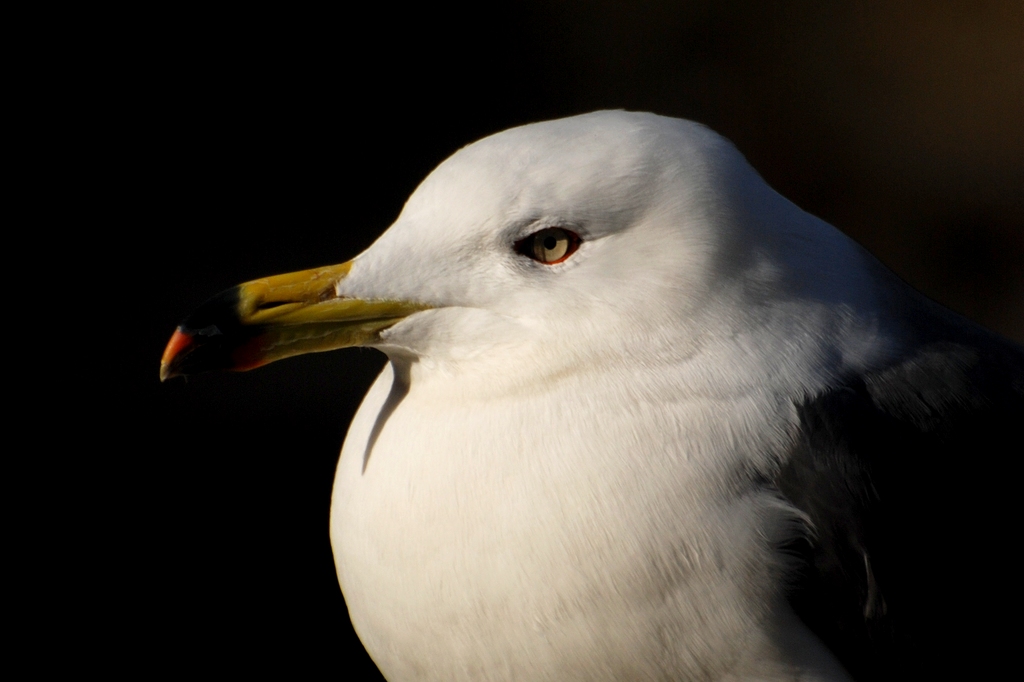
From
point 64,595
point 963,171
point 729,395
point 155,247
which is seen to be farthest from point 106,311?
point 963,171

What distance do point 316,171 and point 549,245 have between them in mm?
2054

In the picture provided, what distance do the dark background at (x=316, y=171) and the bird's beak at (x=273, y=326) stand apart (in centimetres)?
155

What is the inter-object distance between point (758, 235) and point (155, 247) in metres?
2.15

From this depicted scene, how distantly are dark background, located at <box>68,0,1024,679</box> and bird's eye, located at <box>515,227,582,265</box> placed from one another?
171cm

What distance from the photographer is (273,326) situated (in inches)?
42.8

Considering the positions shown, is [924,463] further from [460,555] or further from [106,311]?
[106,311]

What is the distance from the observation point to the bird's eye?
1.03 meters

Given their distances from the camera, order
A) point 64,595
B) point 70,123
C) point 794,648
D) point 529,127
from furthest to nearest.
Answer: point 70,123, point 64,595, point 529,127, point 794,648

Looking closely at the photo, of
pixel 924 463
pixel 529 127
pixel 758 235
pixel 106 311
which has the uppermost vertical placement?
pixel 529 127

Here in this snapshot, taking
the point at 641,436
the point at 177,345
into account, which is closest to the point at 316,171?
the point at 177,345

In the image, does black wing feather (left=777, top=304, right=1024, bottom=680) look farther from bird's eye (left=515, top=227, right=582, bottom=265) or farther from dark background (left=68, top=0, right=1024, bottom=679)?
dark background (left=68, top=0, right=1024, bottom=679)

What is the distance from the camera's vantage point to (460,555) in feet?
3.24

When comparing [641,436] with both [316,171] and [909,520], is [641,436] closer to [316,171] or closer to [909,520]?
[909,520]

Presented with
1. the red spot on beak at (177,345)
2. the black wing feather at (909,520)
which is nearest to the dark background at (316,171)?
the red spot on beak at (177,345)
